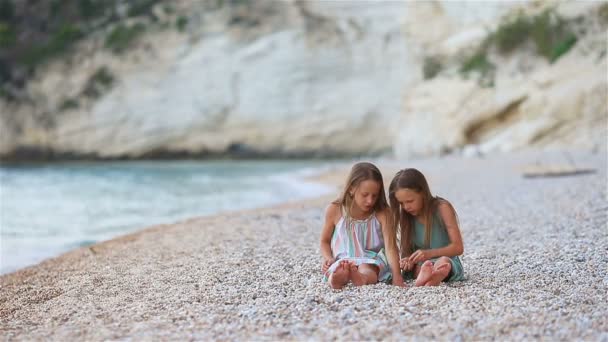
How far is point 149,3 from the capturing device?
3047cm

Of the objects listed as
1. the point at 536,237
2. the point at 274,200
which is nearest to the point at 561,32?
the point at 274,200

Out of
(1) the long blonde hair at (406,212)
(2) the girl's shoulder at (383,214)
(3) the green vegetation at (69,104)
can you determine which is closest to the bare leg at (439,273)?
(1) the long blonde hair at (406,212)

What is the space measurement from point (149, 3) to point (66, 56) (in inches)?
182

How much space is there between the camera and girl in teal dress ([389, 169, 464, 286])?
313 cm

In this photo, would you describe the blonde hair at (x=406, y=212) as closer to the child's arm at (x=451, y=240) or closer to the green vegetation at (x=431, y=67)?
the child's arm at (x=451, y=240)

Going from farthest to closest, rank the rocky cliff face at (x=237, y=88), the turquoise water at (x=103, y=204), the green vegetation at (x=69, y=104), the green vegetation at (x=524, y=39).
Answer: the green vegetation at (x=69, y=104), the rocky cliff face at (x=237, y=88), the green vegetation at (x=524, y=39), the turquoise water at (x=103, y=204)

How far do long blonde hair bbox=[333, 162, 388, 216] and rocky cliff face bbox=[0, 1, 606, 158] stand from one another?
24.3 metres

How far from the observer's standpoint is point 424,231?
10.9ft

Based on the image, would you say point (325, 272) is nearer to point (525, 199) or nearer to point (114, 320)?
point (114, 320)

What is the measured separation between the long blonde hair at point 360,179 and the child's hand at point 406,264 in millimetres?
290

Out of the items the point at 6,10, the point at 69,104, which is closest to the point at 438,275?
the point at 69,104

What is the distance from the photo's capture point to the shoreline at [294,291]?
7.90 ft

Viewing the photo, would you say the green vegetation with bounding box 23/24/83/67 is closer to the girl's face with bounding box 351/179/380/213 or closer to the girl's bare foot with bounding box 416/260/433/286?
the girl's face with bounding box 351/179/380/213

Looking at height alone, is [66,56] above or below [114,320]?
above
